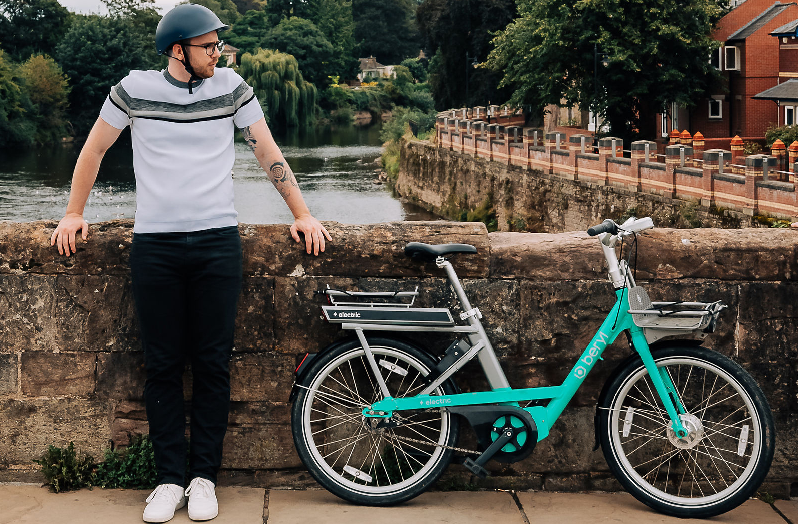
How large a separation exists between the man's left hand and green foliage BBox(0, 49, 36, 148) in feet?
224

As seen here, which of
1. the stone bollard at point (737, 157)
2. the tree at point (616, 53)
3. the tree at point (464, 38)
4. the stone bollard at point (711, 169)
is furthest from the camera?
the tree at point (464, 38)

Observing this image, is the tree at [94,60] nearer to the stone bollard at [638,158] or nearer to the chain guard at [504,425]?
the stone bollard at [638,158]

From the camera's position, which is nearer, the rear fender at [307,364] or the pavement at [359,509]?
the pavement at [359,509]

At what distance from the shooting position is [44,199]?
131ft

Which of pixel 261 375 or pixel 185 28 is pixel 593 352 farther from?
pixel 185 28

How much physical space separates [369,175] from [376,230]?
50.8 metres

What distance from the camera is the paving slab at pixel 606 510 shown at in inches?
141

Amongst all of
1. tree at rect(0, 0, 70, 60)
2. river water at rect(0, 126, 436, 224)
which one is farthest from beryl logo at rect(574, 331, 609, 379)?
tree at rect(0, 0, 70, 60)

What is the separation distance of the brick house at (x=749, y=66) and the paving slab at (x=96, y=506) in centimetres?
3406

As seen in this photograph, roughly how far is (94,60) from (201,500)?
8226cm

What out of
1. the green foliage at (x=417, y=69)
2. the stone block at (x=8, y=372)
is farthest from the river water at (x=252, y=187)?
the green foliage at (x=417, y=69)

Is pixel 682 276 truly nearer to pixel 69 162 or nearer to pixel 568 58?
pixel 568 58

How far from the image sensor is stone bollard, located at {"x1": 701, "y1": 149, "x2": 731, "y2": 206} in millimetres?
25844

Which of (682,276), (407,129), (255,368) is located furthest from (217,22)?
(407,129)
